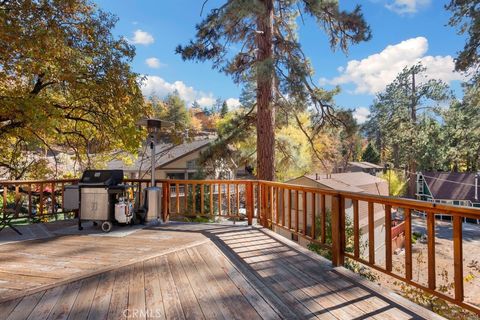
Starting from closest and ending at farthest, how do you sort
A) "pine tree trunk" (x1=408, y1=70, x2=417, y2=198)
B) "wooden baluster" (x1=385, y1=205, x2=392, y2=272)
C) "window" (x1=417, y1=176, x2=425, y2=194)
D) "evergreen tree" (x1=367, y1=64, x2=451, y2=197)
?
"wooden baluster" (x1=385, y1=205, x2=392, y2=272), "window" (x1=417, y1=176, x2=425, y2=194), "evergreen tree" (x1=367, y1=64, x2=451, y2=197), "pine tree trunk" (x1=408, y1=70, x2=417, y2=198)

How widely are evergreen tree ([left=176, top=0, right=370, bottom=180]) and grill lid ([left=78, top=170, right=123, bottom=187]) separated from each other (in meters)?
3.13

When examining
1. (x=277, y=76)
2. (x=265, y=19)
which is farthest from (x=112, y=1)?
(x=277, y=76)

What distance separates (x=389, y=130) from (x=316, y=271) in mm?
27060

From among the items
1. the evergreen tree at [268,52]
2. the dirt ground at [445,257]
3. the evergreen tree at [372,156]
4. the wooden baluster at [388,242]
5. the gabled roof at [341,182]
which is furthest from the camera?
the evergreen tree at [372,156]

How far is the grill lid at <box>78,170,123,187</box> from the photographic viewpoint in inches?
189

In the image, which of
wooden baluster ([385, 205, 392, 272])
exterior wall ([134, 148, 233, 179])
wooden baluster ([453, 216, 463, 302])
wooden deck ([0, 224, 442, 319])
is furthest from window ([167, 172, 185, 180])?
wooden baluster ([453, 216, 463, 302])

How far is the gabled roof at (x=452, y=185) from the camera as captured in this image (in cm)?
1953

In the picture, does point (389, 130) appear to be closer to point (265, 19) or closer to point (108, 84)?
point (265, 19)

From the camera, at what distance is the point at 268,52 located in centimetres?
705

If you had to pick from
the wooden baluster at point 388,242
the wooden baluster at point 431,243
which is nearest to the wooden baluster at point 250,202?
the wooden baluster at point 388,242

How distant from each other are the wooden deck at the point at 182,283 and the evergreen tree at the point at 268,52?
11.7 ft

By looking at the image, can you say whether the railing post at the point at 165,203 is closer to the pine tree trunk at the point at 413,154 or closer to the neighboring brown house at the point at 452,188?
the neighboring brown house at the point at 452,188

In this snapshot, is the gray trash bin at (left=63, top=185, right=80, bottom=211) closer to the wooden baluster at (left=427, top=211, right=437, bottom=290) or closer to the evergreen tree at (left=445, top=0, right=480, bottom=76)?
the wooden baluster at (left=427, top=211, right=437, bottom=290)

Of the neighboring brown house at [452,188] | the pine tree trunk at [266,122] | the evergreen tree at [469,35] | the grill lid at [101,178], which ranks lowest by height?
the neighboring brown house at [452,188]
